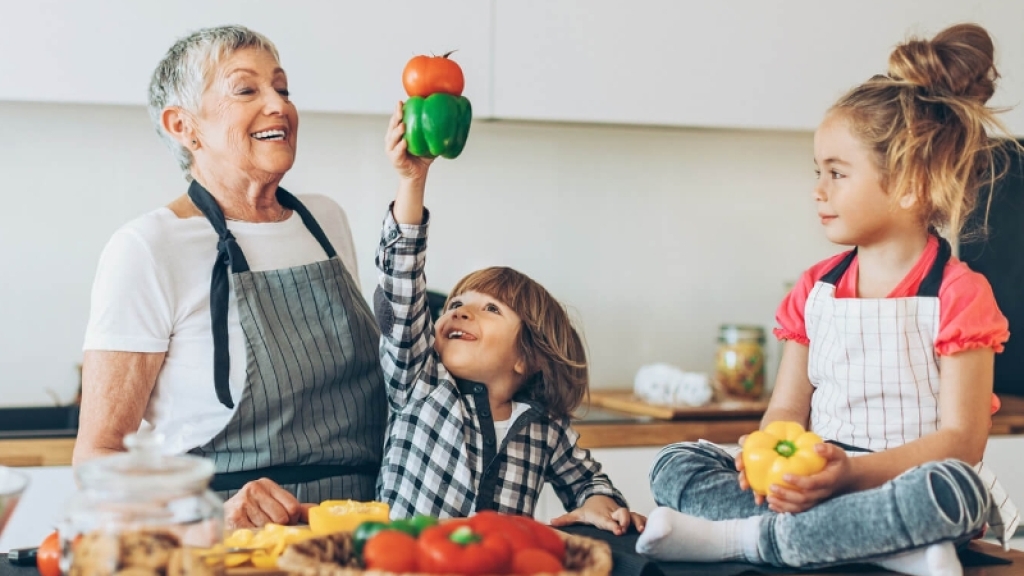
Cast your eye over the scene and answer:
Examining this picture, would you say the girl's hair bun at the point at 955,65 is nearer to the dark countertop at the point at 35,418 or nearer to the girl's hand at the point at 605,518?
the girl's hand at the point at 605,518

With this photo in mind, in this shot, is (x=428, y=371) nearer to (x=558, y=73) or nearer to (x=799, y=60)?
(x=558, y=73)

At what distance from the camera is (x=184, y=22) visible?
247cm

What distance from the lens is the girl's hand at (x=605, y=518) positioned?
1486mm

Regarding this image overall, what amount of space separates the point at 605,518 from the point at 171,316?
2.26 feet

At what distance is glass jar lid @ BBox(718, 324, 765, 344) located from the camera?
2.93m

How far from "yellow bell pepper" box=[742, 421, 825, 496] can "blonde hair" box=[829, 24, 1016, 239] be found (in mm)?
372

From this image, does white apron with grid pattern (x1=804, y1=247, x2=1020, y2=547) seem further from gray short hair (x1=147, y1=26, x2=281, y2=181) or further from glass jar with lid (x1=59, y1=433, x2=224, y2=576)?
gray short hair (x1=147, y1=26, x2=281, y2=181)

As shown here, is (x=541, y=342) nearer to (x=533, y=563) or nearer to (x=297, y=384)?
(x=297, y=384)

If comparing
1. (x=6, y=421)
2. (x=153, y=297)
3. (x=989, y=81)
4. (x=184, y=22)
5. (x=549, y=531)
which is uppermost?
(x=184, y=22)

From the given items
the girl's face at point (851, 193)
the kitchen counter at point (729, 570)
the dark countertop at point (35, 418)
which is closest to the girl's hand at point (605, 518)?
the kitchen counter at point (729, 570)

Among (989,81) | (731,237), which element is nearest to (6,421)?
(731,237)

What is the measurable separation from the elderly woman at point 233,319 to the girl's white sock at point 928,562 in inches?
32.3

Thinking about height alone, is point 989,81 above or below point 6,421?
above

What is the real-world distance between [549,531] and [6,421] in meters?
2.04
